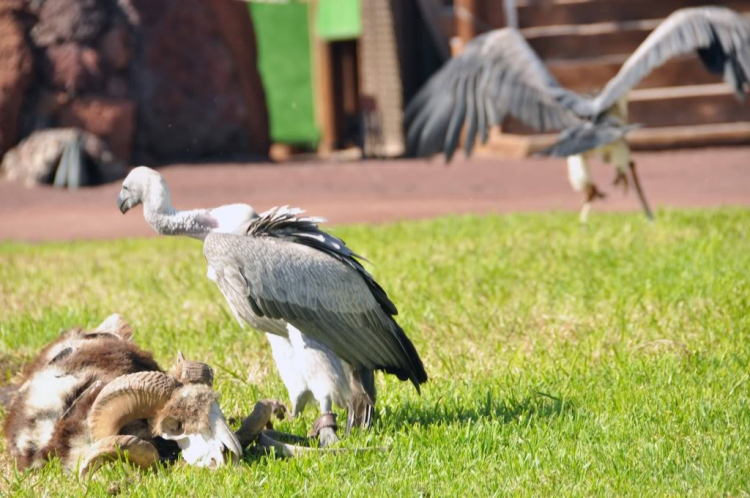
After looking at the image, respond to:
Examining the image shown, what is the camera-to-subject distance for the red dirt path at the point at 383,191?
37.0 ft

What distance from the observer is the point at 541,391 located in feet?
13.9

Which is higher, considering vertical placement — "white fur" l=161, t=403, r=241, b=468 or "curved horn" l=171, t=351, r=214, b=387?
"curved horn" l=171, t=351, r=214, b=387

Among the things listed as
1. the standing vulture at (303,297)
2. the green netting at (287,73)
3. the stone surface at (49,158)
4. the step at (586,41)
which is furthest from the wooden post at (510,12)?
the standing vulture at (303,297)

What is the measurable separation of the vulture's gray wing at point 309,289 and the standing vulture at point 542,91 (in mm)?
1898

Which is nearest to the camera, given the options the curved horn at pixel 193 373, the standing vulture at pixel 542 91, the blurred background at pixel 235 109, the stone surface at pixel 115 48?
the curved horn at pixel 193 373

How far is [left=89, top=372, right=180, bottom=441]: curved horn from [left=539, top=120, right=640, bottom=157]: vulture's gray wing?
472 cm

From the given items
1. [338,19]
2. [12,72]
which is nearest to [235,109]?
[12,72]

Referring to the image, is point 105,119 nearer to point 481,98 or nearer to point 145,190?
point 481,98

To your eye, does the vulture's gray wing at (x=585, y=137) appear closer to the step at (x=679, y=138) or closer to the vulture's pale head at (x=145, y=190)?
the vulture's pale head at (x=145, y=190)

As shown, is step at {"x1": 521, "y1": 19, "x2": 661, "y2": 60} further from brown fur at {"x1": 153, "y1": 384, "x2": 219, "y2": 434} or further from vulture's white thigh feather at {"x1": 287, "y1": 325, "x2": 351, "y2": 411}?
brown fur at {"x1": 153, "y1": 384, "x2": 219, "y2": 434}

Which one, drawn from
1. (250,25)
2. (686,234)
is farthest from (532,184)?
(250,25)

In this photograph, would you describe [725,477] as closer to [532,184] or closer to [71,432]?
[71,432]

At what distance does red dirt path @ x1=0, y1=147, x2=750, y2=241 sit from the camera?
1128 centimetres

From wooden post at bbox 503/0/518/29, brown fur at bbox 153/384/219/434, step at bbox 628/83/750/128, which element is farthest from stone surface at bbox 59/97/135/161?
brown fur at bbox 153/384/219/434
